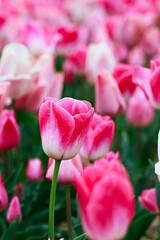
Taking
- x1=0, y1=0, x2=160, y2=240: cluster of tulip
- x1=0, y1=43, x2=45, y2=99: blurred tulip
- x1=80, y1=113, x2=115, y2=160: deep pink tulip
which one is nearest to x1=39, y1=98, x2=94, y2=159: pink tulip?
x1=0, y1=0, x2=160, y2=240: cluster of tulip

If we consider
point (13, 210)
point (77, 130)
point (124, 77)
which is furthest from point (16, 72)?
point (77, 130)

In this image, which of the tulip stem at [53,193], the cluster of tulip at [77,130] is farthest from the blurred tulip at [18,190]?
the tulip stem at [53,193]

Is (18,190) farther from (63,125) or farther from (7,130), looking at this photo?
(63,125)

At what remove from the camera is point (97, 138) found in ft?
2.97

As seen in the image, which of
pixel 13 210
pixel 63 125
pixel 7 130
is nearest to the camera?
pixel 63 125

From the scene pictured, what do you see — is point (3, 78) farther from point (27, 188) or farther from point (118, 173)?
point (118, 173)

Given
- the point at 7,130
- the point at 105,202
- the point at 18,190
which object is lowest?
the point at 18,190

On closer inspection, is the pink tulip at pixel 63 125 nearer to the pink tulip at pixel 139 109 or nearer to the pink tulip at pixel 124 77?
the pink tulip at pixel 124 77

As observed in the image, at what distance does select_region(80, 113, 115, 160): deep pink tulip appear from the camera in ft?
2.97

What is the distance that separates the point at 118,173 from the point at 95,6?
2.70 meters

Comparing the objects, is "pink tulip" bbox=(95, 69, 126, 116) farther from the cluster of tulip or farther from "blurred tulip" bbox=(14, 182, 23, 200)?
"blurred tulip" bbox=(14, 182, 23, 200)

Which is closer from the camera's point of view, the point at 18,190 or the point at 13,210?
the point at 13,210

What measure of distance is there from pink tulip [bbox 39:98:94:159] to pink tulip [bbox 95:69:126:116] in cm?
37

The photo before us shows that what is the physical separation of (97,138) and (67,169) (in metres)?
0.10
